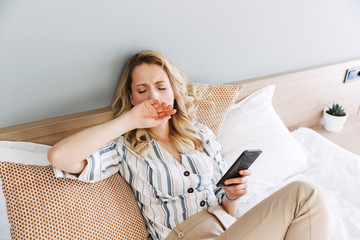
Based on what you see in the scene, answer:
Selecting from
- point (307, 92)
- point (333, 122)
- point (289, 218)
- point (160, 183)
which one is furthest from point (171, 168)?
point (333, 122)

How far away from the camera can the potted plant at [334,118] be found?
1.75m

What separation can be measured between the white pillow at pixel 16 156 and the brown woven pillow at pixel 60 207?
0.35ft

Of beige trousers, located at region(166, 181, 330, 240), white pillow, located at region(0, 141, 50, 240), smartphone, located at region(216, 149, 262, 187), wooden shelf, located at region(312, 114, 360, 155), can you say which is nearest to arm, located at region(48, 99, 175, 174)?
white pillow, located at region(0, 141, 50, 240)

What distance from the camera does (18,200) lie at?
2.70 feet

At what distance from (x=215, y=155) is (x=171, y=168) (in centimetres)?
22

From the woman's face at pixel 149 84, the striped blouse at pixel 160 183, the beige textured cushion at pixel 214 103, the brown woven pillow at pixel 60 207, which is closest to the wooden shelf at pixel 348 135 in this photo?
the beige textured cushion at pixel 214 103

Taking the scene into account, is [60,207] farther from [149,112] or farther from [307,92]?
[307,92]

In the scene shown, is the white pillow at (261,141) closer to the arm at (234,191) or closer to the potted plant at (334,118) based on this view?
the arm at (234,191)

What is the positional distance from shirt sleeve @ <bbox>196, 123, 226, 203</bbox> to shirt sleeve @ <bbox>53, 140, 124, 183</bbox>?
0.36 m

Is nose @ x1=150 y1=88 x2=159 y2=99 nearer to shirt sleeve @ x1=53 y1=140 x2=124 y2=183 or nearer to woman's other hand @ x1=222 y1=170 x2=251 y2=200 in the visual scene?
shirt sleeve @ x1=53 y1=140 x2=124 y2=183

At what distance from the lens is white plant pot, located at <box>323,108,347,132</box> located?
Answer: 5.72 feet

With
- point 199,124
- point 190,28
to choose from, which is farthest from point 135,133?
point 190,28

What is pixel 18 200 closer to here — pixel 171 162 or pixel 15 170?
pixel 15 170

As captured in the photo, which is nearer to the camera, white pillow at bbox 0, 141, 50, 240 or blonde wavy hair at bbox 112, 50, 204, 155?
white pillow at bbox 0, 141, 50, 240
